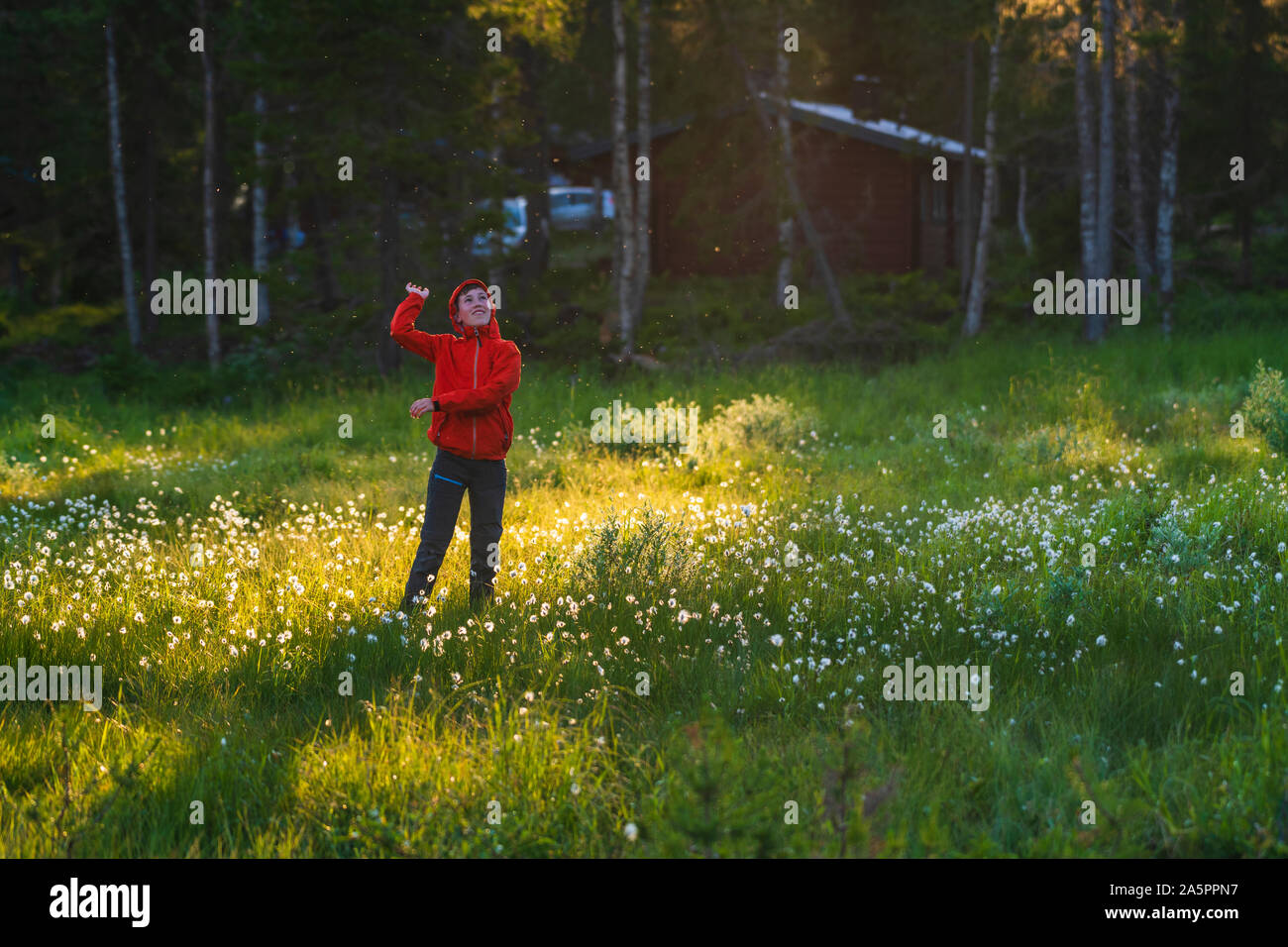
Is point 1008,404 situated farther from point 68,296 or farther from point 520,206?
point 520,206

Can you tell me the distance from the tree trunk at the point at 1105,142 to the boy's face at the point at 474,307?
15.8m

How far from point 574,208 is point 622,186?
25.7 m

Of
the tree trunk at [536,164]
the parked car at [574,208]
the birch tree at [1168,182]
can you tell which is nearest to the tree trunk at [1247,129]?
the birch tree at [1168,182]

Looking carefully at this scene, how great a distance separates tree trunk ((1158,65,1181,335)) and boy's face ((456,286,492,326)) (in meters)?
17.1

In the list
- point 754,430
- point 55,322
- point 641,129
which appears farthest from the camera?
point 55,322

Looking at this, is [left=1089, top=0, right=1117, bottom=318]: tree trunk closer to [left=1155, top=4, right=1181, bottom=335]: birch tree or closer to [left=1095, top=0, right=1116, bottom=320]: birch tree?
[left=1095, top=0, right=1116, bottom=320]: birch tree

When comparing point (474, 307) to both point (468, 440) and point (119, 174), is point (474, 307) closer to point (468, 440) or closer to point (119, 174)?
point (468, 440)

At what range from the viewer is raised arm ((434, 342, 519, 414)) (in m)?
6.57

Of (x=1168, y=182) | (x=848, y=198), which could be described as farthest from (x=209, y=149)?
(x=1168, y=182)

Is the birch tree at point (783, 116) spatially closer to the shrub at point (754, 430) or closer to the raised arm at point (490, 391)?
the shrub at point (754, 430)

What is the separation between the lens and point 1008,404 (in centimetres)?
1402

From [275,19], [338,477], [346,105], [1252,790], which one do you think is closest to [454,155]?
[346,105]

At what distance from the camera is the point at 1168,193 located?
23188 millimetres

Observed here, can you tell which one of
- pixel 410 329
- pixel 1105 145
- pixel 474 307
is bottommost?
pixel 410 329
